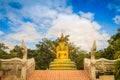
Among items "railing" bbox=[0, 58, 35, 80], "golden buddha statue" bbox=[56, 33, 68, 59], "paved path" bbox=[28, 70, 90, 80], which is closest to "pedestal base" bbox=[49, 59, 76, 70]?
"golden buddha statue" bbox=[56, 33, 68, 59]

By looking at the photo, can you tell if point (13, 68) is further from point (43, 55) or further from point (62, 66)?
point (43, 55)

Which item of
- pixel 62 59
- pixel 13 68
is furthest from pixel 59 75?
pixel 62 59

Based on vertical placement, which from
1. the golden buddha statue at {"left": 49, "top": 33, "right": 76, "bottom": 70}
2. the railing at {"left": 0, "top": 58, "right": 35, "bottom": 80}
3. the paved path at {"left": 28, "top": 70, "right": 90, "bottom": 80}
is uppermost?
the golden buddha statue at {"left": 49, "top": 33, "right": 76, "bottom": 70}

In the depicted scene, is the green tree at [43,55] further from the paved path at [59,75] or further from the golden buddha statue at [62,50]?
the paved path at [59,75]

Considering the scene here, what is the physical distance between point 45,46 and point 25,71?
62.8ft

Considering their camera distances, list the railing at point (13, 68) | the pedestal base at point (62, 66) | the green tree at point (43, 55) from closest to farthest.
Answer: the railing at point (13, 68) < the pedestal base at point (62, 66) < the green tree at point (43, 55)

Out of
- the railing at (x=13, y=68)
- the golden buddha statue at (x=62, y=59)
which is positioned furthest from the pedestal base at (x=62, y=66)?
the railing at (x=13, y=68)

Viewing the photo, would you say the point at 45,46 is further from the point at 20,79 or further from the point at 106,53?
the point at 20,79

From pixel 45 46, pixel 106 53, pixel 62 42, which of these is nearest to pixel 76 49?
pixel 45 46

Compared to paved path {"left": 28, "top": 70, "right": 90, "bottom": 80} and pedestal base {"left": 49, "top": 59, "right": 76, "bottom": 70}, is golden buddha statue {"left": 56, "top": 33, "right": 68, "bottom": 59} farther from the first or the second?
paved path {"left": 28, "top": 70, "right": 90, "bottom": 80}

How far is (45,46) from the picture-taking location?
36.1 m

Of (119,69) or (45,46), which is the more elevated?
(45,46)

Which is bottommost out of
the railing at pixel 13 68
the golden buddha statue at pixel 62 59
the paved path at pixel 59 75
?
the paved path at pixel 59 75

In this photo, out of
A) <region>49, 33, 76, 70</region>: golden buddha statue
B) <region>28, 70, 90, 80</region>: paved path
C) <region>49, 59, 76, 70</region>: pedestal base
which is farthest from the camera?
<region>49, 33, 76, 70</region>: golden buddha statue
